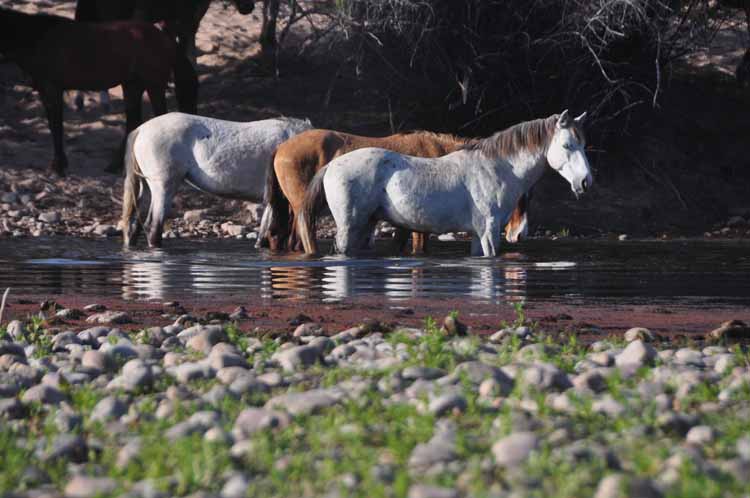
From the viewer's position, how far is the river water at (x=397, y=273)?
10633 mm

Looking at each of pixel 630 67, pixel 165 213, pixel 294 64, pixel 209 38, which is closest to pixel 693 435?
pixel 165 213

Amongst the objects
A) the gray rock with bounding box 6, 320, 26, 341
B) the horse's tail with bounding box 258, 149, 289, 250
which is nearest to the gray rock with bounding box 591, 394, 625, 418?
the gray rock with bounding box 6, 320, 26, 341

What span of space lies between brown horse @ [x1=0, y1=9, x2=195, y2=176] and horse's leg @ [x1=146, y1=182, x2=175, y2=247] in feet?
15.4

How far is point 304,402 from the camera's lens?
17.2ft

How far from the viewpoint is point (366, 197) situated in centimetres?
1316

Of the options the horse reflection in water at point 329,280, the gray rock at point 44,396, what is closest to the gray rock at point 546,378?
the gray rock at point 44,396

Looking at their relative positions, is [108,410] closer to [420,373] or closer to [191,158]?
[420,373]

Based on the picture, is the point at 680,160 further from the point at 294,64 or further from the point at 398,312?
the point at 398,312

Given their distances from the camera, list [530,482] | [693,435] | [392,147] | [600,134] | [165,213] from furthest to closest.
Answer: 1. [600,134]
2. [165,213]
3. [392,147]
4. [693,435]
5. [530,482]

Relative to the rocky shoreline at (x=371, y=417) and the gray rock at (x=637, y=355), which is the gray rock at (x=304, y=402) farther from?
the gray rock at (x=637, y=355)

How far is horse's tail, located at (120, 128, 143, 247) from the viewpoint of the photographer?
16.0m

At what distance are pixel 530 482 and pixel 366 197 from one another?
910 centimetres

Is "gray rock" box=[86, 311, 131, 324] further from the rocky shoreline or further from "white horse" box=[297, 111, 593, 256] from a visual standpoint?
"white horse" box=[297, 111, 593, 256]

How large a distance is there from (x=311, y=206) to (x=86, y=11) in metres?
11.4
